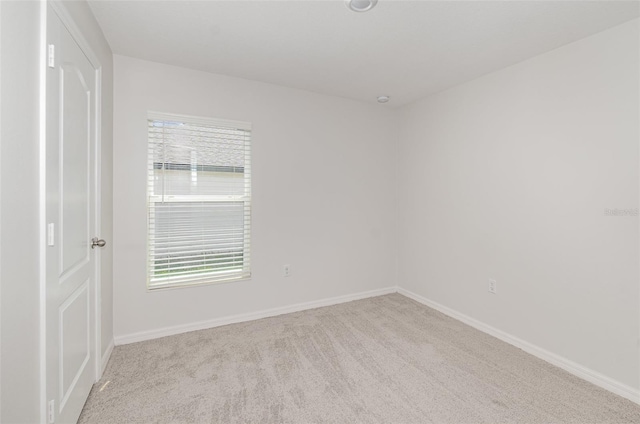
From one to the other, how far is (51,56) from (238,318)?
2.49 metres

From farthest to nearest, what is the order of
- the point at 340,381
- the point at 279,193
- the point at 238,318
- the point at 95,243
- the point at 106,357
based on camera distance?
the point at 279,193
the point at 238,318
the point at 106,357
the point at 340,381
the point at 95,243

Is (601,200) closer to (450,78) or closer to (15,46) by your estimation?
(450,78)

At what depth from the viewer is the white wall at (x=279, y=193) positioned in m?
2.57

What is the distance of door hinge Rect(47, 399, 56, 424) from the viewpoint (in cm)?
129

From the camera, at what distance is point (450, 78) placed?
2926 millimetres

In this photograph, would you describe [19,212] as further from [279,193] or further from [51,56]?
[279,193]

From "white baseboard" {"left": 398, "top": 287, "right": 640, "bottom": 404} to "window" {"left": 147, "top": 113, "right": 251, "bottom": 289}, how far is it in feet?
7.63

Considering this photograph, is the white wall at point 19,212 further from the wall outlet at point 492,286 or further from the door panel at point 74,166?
the wall outlet at point 492,286

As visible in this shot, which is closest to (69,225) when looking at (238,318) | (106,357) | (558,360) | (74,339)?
(74,339)

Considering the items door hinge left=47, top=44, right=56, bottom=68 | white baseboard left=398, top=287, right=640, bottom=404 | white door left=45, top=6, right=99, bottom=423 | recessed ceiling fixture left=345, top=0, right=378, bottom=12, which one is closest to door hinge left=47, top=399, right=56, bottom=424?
white door left=45, top=6, right=99, bottom=423

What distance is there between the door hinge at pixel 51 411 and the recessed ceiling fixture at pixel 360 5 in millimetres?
2581

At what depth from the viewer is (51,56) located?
1.31 meters

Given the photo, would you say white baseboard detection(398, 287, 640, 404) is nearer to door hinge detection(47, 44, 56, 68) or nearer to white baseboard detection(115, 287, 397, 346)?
→ white baseboard detection(115, 287, 397, 346)

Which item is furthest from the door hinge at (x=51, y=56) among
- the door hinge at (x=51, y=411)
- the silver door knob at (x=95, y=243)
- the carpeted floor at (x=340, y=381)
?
the carpeted floor at (x=340, y=381)
